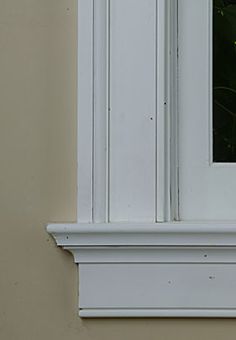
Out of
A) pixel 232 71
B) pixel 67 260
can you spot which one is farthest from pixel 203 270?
pixel 232 71

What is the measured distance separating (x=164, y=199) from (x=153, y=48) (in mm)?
240

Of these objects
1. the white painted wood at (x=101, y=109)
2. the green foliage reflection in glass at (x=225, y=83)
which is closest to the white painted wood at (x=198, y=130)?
the green foliage reflection in glass at (x=225, y=83)

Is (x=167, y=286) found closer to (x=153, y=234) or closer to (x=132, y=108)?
(x=153, y=234)

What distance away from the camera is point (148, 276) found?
41.8 inches

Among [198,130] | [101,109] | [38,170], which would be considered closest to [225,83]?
[198,130]

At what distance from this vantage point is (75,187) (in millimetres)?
1095

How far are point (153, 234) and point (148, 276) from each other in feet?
0.24

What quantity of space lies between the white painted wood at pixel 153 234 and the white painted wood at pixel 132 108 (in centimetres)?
4

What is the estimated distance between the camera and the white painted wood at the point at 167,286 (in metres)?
1.06

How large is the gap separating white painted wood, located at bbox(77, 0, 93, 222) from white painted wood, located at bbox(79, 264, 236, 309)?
114mm

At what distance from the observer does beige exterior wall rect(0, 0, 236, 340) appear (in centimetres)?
109

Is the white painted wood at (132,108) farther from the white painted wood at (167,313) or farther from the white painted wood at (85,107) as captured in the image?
the white painted wood at (167,313)

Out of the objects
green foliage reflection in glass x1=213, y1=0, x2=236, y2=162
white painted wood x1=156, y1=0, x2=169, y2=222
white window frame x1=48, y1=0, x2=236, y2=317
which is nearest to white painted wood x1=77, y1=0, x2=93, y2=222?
white window frame x1=48, y1=0, x2=236, y2=317

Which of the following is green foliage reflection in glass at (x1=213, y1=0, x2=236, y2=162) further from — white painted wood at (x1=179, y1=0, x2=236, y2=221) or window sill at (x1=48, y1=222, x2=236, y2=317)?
window sill at (x1=48, y1=222, x2=236, y2=317)
